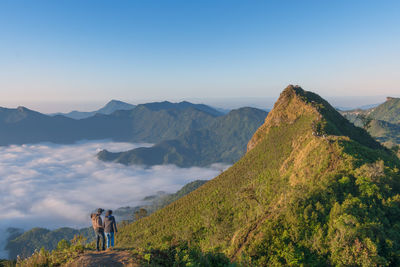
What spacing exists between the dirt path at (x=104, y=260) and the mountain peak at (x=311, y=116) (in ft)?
201

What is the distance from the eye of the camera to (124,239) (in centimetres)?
7875

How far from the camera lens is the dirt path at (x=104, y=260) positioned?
39.7ft

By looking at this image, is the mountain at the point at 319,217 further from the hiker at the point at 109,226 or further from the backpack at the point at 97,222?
the backpack at the point at 97,222

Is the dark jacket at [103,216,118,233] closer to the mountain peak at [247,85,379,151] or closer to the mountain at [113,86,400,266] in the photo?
the mountain at [113,86,400,266]

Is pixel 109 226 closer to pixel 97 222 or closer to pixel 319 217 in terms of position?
pixel 97 222

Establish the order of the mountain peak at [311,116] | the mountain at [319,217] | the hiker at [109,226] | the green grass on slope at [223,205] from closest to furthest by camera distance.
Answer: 1. the hiker at [109,226]
2. the mountain at [319,217]
3. the green grass on slope at [223,205]
4. the mountain peak at [311,116]

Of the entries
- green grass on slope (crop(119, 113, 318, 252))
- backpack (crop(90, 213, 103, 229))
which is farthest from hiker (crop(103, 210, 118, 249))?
green grass on slope (crop(119, 113, 318, 252))

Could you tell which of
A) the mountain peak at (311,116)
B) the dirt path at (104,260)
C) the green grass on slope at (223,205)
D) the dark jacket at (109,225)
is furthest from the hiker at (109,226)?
the mountain peak at (311,116)

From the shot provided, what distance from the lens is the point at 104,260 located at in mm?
12633

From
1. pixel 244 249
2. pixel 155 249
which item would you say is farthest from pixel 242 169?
pixel 155 249

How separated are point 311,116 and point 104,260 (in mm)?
82359

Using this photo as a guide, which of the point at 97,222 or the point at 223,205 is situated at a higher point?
the point at 97,222

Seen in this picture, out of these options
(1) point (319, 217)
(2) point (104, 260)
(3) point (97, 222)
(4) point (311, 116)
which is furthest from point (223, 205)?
(2) point (104, 260)

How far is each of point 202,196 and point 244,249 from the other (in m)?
56.3
